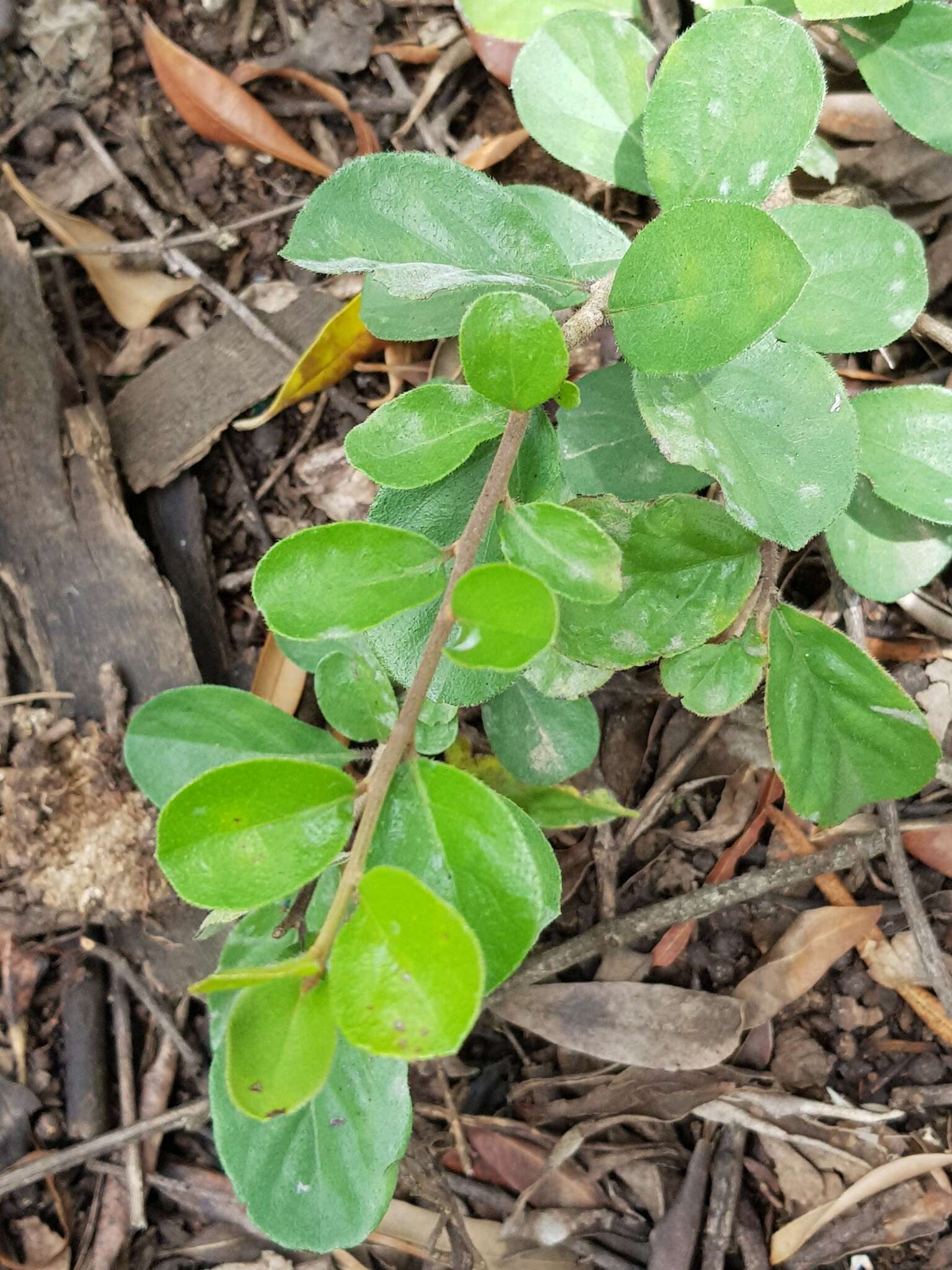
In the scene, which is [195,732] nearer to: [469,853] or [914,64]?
[469,853]

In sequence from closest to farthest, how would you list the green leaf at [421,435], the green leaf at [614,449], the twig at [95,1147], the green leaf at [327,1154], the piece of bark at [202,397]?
the green leaf at [421,435] < the green leaf at [327,1154] < the green leaf at [614,449] < the twig at [95,1147] < the piece of bark at [202,397]

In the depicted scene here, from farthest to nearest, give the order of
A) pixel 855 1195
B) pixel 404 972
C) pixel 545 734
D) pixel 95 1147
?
pixel 95 1147
pixel 855 1195
pixel 545 734
pixel 404 972

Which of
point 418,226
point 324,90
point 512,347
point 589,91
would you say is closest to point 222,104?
point 324,90

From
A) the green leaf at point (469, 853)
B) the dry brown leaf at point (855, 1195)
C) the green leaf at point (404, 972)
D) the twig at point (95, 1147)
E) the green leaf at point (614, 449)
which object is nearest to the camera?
the green leaf at point (404, 972)

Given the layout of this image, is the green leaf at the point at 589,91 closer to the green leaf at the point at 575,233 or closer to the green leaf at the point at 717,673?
the green leaf at the point at 575,233

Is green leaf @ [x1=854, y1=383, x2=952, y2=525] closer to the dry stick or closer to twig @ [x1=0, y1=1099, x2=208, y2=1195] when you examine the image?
the dry stick

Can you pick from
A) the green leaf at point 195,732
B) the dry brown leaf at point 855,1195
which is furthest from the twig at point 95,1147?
the dry brown leaf at point 855,1195

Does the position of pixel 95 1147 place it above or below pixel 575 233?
below

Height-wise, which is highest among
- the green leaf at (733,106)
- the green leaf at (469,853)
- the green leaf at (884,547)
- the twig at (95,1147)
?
the green leaf at (733,106)
